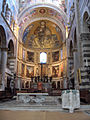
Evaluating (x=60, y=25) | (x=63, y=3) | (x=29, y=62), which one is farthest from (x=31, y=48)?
(x=63, y=3)

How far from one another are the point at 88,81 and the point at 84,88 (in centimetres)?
76

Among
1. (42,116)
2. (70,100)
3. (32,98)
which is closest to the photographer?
(42,116)

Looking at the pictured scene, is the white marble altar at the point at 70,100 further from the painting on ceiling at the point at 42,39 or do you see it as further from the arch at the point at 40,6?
the painting on ceiling at the point at 42,39

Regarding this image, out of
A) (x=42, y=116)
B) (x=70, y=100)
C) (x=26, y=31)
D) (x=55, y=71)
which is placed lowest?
(x=42, y=116)

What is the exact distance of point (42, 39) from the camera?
34.2 meters

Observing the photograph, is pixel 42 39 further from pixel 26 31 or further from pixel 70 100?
pixel 70 100

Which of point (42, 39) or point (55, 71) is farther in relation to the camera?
point (42, 39)

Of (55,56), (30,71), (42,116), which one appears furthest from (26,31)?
(42,116)

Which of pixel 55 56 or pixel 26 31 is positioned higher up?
pixel 26 31

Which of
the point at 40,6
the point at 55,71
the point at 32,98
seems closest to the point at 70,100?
the point at 32,98

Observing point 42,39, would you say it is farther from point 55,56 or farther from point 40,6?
point 40,6

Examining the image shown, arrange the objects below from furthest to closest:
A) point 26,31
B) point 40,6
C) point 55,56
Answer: point 55,56 → point 26,31 → point 40,6

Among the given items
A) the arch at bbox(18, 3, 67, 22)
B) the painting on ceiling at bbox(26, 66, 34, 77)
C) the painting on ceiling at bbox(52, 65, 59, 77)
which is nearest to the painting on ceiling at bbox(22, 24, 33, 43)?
the arch at bbox(18, 3, 67, 22)

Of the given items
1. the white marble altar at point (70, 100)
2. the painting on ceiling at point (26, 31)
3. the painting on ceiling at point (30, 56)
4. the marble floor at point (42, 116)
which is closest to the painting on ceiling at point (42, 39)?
the painting on ceiling at point (26, 31)
